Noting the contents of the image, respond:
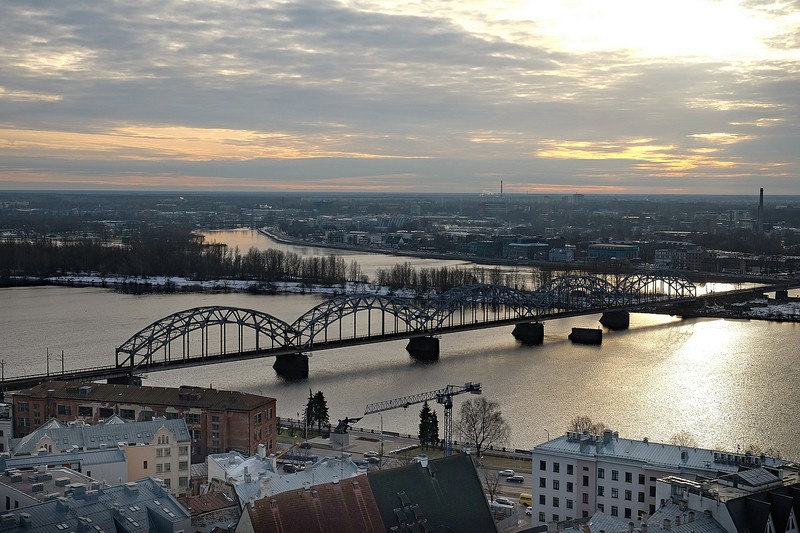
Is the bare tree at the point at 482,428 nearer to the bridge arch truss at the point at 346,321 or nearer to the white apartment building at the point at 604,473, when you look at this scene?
the white apartment building at the point at 604,473

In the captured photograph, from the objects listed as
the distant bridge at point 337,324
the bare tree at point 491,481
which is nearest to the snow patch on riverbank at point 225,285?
the distant bridge at point 337,324

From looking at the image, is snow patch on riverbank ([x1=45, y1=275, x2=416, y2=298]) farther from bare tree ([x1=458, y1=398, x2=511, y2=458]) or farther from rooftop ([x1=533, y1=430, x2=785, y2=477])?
rooftop ([x1=533, y1=430, x2=785, y2=477])

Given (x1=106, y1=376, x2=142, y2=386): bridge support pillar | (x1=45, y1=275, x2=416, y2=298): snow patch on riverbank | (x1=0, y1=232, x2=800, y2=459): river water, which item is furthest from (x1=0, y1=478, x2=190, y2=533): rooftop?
(x1=45, y1=275, x2=416, y2=298): snow patch on riverbank

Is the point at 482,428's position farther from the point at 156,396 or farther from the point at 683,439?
the point at 156,396

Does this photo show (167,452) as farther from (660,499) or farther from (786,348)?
(786,348)

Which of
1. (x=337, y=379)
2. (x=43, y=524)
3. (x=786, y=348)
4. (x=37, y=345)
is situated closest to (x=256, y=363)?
(x=337, y=379)

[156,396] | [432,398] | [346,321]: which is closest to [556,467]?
[156,396]
